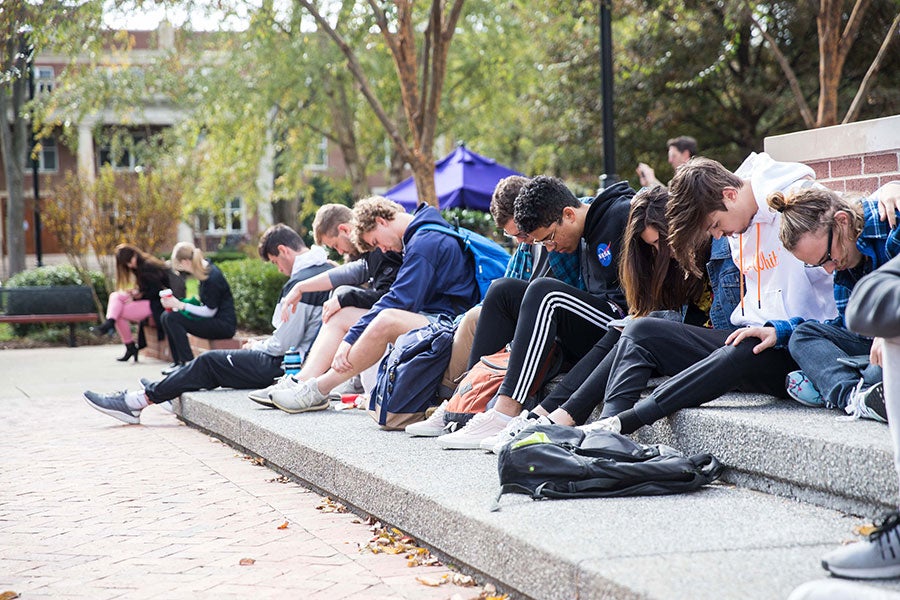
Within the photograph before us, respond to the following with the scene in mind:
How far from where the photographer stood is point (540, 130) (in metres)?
22.5

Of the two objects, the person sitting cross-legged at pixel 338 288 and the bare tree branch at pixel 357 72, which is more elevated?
the bare tree branch at pixel 357 72

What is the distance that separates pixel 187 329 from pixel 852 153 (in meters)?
8.36

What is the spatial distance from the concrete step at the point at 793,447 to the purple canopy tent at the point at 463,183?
1096cm

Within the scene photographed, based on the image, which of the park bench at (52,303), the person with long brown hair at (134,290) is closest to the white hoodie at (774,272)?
the person with long brown hair at (134,290)

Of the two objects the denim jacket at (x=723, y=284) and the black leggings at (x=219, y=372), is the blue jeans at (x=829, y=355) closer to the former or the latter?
the denim jacket at (x=723, y=284)

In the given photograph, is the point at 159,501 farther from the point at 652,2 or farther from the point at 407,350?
the point at 652,2

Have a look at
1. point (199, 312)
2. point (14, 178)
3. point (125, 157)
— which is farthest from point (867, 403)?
point (125, 157)

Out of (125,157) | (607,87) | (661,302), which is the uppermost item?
(125,157)

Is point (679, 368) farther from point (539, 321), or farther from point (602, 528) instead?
point (602, 528)

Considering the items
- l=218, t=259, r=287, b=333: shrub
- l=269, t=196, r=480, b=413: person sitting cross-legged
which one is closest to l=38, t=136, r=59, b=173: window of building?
l=218, t=259, r=287, b=333: shrub

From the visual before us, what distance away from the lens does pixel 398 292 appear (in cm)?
656

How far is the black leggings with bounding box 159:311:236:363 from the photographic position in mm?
11984

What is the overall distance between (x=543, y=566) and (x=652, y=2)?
596 inches

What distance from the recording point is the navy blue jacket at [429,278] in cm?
656
